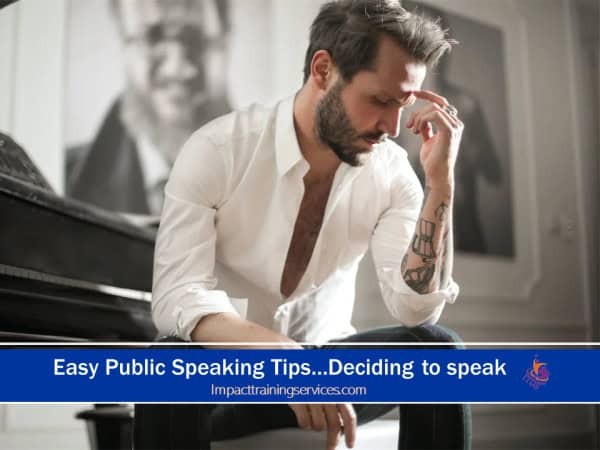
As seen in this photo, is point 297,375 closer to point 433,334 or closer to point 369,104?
point 433,334

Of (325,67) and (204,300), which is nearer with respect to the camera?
(204,300)

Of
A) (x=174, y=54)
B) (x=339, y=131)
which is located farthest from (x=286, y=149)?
(x=174, y=54)

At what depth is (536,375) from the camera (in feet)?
3.93

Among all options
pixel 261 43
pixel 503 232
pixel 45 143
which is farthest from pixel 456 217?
pixel 45 143

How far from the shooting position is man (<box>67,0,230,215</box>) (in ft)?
4.93

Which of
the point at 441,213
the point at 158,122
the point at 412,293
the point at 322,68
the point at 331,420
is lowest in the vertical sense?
the point at 331,420

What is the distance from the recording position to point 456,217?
139cm

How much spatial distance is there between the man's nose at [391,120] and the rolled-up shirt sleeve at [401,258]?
0.25 feet

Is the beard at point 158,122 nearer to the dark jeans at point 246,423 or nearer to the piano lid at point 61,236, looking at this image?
the piano lid at point 61,236

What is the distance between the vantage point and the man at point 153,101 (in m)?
1.50

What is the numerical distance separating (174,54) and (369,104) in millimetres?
566

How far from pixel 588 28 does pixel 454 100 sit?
29 centimetres

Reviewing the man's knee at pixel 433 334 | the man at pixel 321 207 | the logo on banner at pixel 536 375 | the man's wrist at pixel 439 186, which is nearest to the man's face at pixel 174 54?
the man at pixel 321 207

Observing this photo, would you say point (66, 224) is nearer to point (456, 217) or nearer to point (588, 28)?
point (456, 217)
